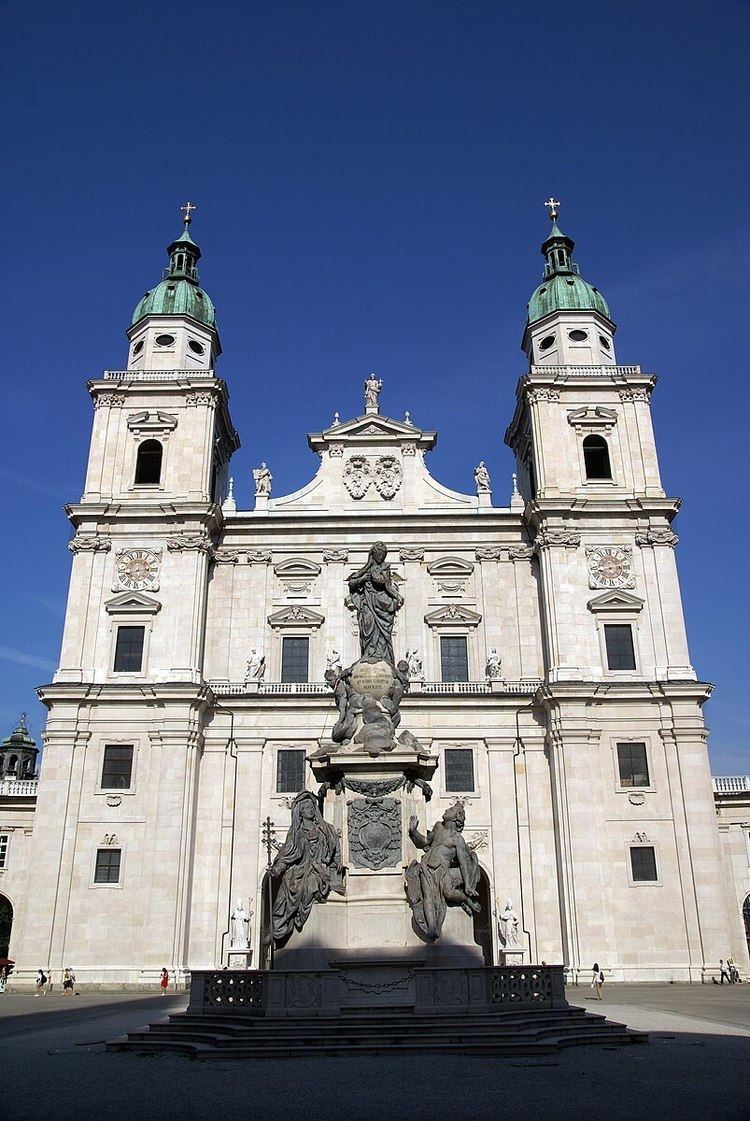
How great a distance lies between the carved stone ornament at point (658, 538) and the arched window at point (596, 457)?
3.56m

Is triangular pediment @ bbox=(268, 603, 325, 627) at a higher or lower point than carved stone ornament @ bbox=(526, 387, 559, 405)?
lower

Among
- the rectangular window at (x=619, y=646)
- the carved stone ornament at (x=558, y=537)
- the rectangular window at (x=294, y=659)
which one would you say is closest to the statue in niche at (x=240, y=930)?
the rectangular window at (x=294, y=659)

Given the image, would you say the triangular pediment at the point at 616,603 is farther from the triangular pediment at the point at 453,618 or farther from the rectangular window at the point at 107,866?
the rectangular window at the point at 107,866

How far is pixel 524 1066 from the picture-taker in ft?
38.3

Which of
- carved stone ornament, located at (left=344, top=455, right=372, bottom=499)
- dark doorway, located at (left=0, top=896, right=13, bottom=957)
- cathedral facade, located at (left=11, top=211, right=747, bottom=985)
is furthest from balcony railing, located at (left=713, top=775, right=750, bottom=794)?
dark doorway, located at (left=0, top=896, right=13, bottom=957)

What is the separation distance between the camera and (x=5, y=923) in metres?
48.8

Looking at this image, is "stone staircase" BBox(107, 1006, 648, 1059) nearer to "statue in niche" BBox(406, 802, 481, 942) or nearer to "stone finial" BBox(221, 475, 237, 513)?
"statue in niche" BBox(406, 802, 481, 942)

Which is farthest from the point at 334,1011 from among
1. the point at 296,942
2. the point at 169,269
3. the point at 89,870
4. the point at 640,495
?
the point at 169,269

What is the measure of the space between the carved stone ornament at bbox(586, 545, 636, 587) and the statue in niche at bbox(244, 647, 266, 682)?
1264 cm

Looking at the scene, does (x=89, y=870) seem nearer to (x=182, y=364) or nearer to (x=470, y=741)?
(x=470, y=741)

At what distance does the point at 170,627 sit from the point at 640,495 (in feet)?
61.4

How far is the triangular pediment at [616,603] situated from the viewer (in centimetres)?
3603

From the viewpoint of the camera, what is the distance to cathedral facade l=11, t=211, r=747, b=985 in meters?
32.2

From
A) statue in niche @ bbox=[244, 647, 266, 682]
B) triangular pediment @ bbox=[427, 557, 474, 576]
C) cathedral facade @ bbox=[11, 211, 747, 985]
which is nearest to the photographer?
cathedral facade @ bbox=[11, 211, 747, 985]
